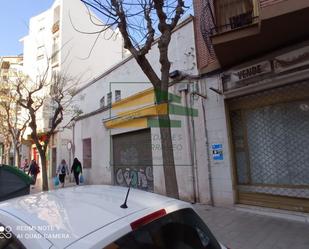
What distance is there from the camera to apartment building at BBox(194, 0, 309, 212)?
5.77m

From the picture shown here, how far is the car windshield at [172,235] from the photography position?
1.52 metres

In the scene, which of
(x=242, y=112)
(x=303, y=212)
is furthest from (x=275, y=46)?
(x=303, y=212)

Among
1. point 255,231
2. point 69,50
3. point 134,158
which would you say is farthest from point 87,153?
point 69,50

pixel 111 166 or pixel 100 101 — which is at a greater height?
pixel 100 101

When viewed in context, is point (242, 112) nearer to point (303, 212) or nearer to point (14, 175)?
point (303, 212)

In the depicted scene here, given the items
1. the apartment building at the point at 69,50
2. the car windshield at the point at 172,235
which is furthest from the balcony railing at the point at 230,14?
the apartment building at the point at 69,50

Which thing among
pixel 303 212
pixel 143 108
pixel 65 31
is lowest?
pixel 303 212

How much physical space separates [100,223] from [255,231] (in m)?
4.68

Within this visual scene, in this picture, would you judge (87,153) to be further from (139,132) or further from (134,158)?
(139,132)

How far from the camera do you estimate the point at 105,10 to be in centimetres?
586

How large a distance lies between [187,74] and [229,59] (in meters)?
1.76

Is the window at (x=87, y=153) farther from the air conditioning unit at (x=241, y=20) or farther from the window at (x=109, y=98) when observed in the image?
the air conditioning unit at (x=241, y=20)

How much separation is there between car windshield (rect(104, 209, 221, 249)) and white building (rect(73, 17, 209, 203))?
5.79 metres

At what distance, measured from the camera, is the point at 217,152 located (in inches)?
295
